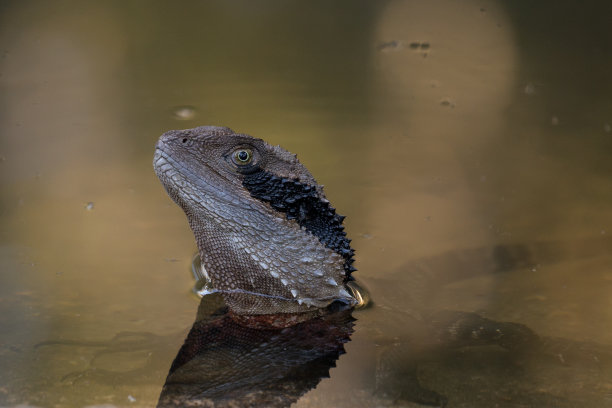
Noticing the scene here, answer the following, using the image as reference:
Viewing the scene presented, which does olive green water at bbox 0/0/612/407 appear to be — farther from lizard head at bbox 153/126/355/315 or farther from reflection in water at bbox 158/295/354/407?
lizard head at bbox 153/126/355/315

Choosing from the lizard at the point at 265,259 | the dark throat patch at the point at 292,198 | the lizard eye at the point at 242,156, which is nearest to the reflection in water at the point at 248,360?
the lizard at the point at 265,259

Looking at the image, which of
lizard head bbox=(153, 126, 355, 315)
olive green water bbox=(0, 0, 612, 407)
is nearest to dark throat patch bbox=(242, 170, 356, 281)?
lizard head bbox=(153, 126, 355, 315)

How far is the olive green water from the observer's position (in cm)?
367

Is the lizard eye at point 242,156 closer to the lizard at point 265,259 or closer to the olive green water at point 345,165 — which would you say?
the lizard at point 265,259

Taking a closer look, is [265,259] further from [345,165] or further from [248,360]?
[345,165]

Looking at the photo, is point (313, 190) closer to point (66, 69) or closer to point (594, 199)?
point (594, 199)

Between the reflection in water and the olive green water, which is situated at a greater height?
the olive green water

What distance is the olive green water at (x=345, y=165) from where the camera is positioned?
144 inches

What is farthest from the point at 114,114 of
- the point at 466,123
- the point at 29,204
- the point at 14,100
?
the point at 466,123

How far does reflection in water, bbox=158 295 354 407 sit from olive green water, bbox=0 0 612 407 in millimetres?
93

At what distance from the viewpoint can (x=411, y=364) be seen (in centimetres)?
362

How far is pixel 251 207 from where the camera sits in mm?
3732

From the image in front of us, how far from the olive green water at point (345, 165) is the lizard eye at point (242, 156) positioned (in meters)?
0.96

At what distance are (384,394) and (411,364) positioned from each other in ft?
1.06
